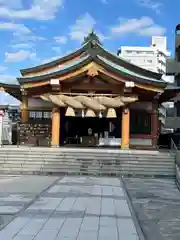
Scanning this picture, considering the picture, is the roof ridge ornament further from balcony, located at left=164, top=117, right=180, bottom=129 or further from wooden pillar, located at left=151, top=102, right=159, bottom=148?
balcony, located at left=164, top=117, right=180, bottom=129

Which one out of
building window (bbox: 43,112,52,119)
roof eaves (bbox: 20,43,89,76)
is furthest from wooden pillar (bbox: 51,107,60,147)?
roof eaves (bbox: 20,43,89,76)

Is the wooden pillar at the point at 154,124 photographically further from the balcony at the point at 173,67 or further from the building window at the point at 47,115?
the balcony at the point at 173,67

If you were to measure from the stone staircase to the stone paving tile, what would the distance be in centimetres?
173

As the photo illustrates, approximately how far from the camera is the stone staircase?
2072cm

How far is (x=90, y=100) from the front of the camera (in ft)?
85.3

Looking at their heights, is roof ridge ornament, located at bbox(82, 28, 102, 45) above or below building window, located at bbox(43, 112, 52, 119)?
above

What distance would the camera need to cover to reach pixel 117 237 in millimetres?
7887

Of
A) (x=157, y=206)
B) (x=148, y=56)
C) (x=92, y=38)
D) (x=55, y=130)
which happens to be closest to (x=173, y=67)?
(x=92, y=38)

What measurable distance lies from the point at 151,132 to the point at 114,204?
1669 centimetres

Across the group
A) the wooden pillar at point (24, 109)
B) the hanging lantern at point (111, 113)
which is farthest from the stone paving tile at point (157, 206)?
the wooden pillar at point (24, 109)

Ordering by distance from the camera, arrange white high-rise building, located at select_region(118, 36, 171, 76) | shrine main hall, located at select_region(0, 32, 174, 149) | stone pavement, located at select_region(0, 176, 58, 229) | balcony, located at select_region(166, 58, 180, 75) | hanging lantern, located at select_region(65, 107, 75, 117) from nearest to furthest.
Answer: stone pavement, located at select_region(0, 176, 58, 229) < shrine main hall, located at select_region(0, 32, 174, 149) < hanging lantern, located at select_region(65, 107, 75, 117) < balcony, located at select_region(166, 58, 180, 75) < white high-rise building, located at select_region(118, 36, 171, 76)

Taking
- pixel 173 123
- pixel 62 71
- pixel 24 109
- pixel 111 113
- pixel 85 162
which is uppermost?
pixel 62 71

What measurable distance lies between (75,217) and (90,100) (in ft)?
54.7

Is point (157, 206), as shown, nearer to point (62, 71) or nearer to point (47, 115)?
point (62, 71)
